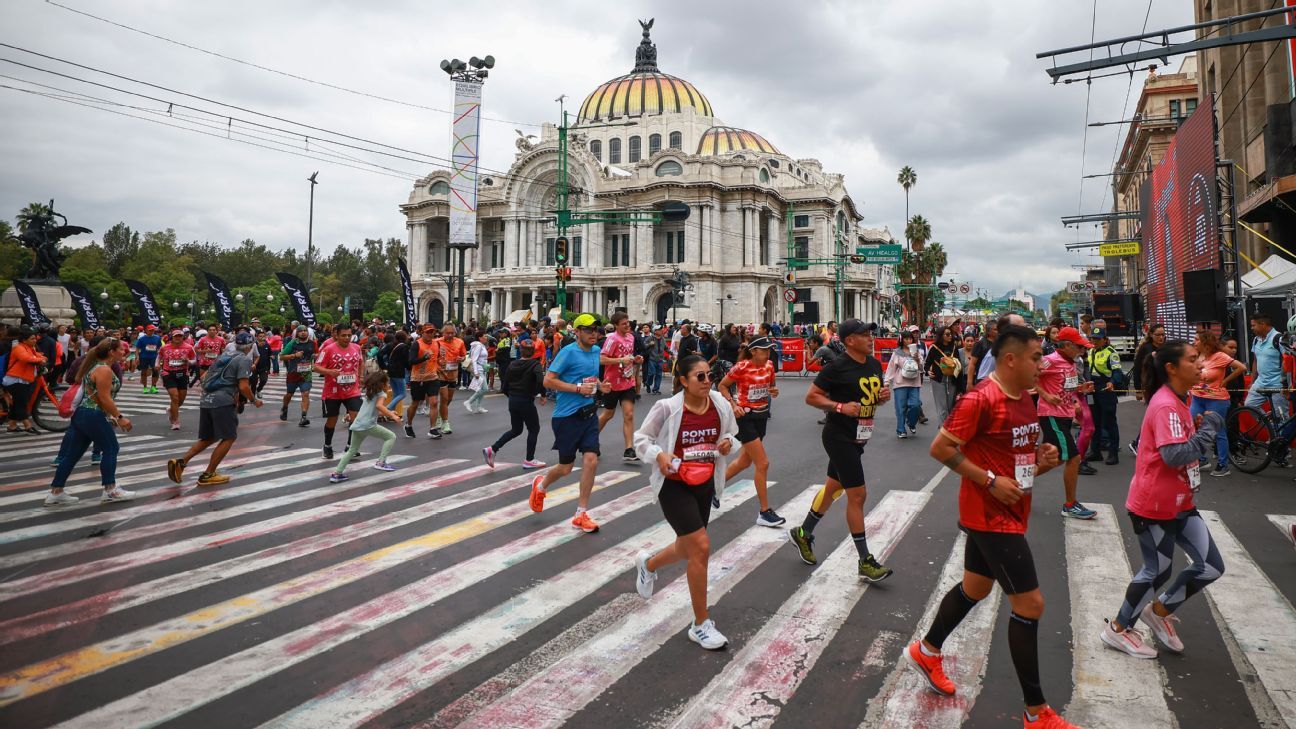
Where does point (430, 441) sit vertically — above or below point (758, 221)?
below

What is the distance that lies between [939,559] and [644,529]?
2.47 metres

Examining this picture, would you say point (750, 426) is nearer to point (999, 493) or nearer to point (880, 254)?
point (999, 493)

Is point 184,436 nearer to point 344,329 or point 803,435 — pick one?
point 344,329

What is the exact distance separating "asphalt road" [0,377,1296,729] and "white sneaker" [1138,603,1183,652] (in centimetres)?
10

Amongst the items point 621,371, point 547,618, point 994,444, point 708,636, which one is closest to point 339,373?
point 621,371

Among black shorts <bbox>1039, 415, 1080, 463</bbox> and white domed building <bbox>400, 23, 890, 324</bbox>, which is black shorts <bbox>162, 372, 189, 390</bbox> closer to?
black shorts <bbox>1039, 415, 1080, 463</bbox>

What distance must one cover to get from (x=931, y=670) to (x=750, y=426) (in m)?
3.39

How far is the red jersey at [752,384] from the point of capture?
677 cm

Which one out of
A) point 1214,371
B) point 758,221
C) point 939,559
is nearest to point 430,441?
point 939,559

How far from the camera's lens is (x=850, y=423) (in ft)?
17.0

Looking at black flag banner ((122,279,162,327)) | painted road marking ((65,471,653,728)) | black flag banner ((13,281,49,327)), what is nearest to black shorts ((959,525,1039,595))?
painted road marking ((65,471,653,728))

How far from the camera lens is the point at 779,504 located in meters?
7.33

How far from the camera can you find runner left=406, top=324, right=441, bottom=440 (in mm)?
11797

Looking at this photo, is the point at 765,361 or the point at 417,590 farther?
the point at 765,361
